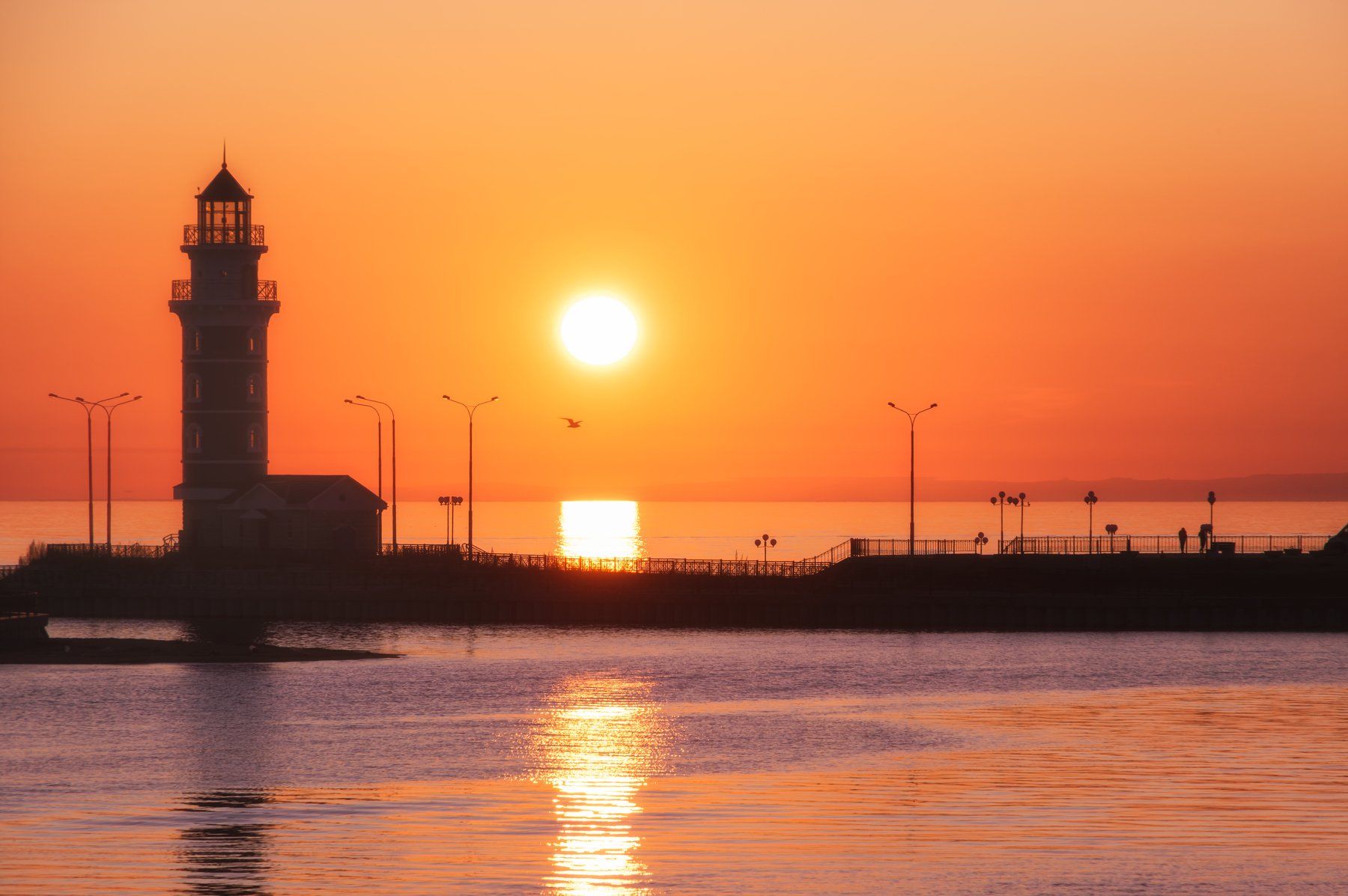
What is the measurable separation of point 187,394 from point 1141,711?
7422 cm

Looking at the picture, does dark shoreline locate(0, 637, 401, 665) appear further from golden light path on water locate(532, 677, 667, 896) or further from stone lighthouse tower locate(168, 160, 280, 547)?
stone lighthouse tower locate(168, 160, 280, 547)

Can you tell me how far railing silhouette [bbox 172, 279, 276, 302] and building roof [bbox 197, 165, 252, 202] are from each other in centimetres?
568

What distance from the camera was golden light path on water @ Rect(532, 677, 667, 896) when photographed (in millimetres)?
32156

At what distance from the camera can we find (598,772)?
150ft

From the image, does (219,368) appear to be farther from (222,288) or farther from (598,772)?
(598,772)

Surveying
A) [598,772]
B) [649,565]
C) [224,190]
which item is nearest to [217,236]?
[224,190]

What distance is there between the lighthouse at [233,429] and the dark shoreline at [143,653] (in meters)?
31.3

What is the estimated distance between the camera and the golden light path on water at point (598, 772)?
32.2 meters

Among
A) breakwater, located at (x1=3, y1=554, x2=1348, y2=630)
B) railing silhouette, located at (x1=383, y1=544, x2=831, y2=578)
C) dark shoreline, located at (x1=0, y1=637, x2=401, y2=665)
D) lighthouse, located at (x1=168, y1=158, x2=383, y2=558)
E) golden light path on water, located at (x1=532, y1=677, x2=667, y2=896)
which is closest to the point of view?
golden light path on water, located at (x1=532, y1=677, x2=667, y2=896)

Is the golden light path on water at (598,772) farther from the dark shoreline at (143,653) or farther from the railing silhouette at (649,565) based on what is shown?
the railing silhouette at (649,565)

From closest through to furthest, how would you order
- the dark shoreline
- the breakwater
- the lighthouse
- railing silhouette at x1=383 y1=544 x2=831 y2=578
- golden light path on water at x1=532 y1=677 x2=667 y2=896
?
golden light path on water at x1=532 y1=677 x2=667 y2=896 < the dark shoreline < the breakwater < railing silhouette at x1=383 y1=544 x2=831 y2=578 < the lighthouse

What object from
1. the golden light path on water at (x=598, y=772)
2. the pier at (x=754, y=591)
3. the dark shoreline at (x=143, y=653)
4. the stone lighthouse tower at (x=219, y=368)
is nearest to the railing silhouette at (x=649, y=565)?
the pier at (x=754, y=591)

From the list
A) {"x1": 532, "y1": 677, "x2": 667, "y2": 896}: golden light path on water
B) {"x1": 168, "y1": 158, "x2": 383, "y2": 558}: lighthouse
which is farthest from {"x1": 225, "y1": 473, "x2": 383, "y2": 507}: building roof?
{"x1": 532, "y1": 677, "x2": 667, "y2": 896}: golden light path on water

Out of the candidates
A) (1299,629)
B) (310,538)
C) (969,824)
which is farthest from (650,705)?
(310,538)
